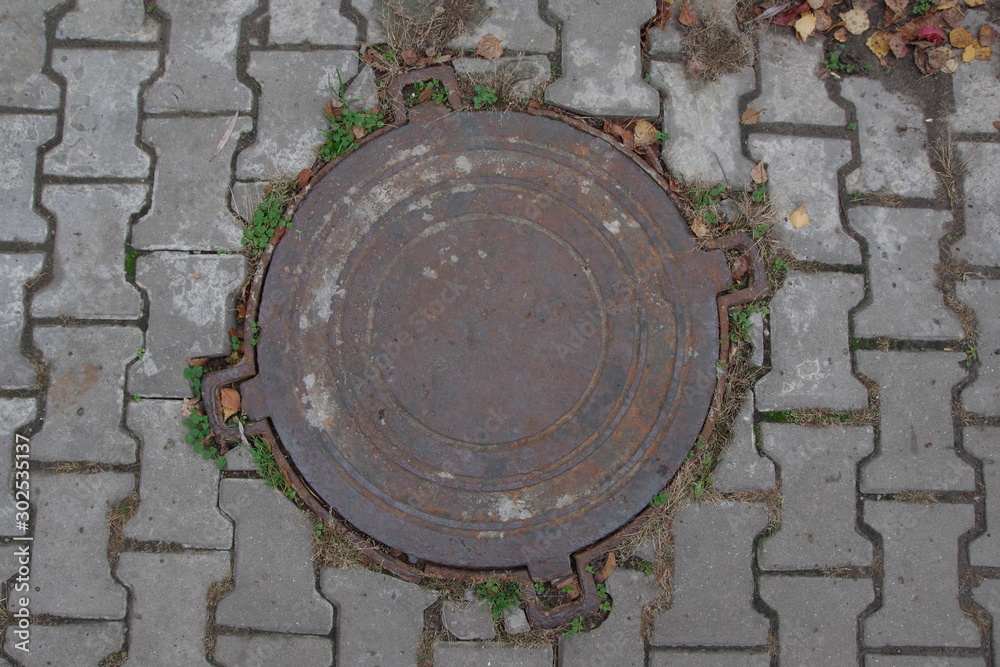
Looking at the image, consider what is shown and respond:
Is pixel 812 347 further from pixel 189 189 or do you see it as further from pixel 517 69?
pixel 189 189

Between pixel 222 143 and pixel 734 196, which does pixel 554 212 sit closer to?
pixel 734 196

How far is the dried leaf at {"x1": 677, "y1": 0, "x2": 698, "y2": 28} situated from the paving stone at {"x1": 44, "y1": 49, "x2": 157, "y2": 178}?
204 cm

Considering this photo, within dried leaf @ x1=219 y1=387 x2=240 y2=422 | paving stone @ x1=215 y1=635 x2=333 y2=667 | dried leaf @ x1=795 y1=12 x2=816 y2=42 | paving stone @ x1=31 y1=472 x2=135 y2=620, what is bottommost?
paving stone @ x1=215 y1=635 x2=333 y2=667

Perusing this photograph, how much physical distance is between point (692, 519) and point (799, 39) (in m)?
1.88

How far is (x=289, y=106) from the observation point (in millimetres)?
2445

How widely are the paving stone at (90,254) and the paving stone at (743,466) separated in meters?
2.22

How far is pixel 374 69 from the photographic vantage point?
246 cm

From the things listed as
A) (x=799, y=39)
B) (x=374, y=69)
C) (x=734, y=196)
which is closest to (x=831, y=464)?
(x=734, y=196)

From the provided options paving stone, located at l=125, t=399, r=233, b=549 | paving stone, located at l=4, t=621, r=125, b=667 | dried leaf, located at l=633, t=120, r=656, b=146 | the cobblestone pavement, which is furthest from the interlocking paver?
paving stone, located at l=4, t=621, r=125, b=667

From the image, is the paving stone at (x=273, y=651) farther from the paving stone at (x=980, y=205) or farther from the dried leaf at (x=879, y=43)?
the dried leaf at (x=879, y=43)

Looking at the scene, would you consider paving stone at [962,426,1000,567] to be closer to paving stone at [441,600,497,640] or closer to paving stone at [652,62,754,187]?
paving stone at [652,62,754,187]

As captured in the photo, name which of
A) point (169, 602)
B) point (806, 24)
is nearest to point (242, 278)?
point (169, 602)

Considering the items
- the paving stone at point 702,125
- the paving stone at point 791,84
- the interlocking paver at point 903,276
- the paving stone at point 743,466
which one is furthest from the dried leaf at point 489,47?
the paving stone at point 743,466

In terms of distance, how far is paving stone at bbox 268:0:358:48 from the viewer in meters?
2.47
